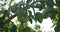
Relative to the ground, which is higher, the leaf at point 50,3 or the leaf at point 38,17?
the leaf at point 50,3

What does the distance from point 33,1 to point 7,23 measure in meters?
0.12

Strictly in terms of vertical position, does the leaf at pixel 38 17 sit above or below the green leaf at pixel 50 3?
below

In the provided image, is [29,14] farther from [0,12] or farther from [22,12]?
[0,12]

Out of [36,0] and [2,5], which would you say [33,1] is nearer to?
[36,0]

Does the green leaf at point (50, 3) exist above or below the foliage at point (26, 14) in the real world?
above

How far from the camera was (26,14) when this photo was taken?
1.38ft

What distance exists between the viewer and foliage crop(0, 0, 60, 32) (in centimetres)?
42

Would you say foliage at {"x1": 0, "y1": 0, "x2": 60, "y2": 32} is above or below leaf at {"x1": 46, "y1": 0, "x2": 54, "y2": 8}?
below

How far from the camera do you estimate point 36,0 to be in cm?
47

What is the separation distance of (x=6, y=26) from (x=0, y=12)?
0.07 m

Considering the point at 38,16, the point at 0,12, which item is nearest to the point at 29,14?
the point at 38,16

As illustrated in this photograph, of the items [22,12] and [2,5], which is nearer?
[22,12]

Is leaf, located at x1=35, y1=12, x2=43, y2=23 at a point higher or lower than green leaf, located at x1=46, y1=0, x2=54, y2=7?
lower

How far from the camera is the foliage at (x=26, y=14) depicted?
1.39ft
